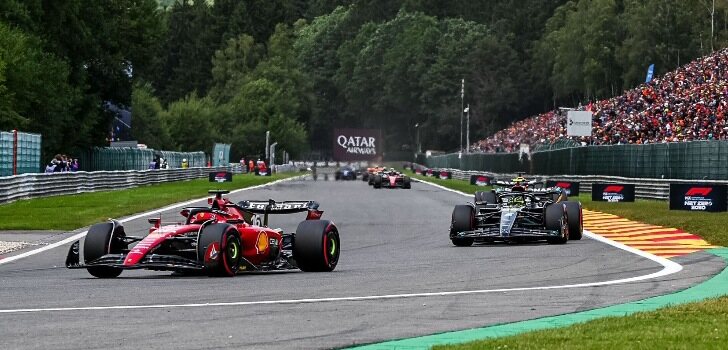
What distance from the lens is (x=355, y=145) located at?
573 feet

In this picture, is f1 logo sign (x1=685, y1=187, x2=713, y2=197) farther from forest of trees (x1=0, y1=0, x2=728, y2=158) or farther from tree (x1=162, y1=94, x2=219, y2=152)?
tree (x1=162, y1=94, x2=219, y2=152)

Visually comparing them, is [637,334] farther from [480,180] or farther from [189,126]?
[189,126]

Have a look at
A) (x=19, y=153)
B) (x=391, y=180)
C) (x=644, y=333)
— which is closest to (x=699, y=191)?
(x=644, y=333)

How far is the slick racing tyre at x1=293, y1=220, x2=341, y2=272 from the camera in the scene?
17.6 meters

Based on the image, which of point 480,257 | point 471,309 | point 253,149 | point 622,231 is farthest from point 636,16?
point 471,309

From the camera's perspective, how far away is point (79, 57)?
75.0 meters

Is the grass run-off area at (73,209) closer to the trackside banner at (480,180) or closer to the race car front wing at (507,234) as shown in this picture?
the race car front wing at (507,234)

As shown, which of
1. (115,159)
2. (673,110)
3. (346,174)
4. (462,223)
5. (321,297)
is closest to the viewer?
(321,297)

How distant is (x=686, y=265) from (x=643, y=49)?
9759 centimetres

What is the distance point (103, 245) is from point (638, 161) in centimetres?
3160

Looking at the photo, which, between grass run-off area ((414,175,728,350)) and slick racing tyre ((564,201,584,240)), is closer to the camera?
grass run-off area ((414,175,728,350))

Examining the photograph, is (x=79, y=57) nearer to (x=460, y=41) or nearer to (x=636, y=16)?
(x=636, y=16)

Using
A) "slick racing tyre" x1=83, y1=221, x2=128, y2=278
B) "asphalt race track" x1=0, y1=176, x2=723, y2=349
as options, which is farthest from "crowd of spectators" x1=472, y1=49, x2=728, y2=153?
"slick racing tyre" x1=83, y1=221, x2=128, y2=278

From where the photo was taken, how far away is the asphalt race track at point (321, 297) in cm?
1092
